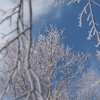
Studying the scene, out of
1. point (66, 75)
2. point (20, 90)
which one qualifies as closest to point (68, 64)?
point (66, 75)

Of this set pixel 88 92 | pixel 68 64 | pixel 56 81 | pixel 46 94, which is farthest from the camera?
pixel 88 92

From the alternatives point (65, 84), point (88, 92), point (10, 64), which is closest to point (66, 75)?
point (65, 84)

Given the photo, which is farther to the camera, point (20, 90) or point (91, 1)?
point (20, 90)

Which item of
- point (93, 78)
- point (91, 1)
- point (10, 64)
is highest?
point (10, 64)

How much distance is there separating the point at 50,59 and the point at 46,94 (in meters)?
1.64

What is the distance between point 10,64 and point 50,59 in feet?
6.06

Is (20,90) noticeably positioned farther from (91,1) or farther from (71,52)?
(91,1)

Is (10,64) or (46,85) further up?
(10,64)

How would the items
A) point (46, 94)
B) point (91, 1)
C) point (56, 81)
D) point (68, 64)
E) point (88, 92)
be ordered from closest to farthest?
point (91, 1), point (46, 94), point (56, 81), point (68, 64), point (88, 92)

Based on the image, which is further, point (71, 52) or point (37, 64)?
point (71, 52)

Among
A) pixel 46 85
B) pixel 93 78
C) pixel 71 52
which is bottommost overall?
pixel 46 85

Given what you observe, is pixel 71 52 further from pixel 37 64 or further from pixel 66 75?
pixel 37 64

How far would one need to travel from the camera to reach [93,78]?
9484mm

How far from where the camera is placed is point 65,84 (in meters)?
8.75
